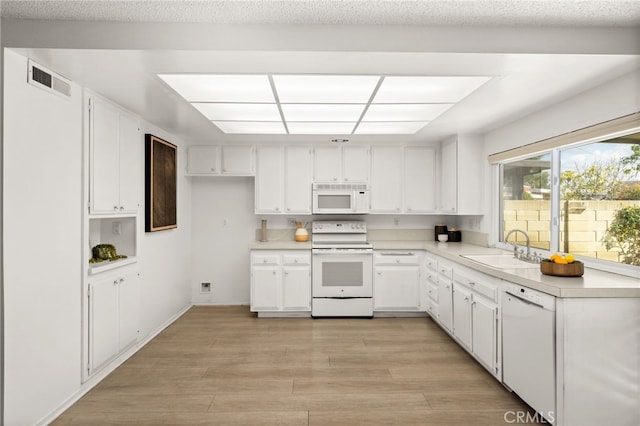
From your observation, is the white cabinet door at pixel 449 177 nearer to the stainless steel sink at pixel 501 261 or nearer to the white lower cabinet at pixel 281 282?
the stainless steel sink at pixel 501 261

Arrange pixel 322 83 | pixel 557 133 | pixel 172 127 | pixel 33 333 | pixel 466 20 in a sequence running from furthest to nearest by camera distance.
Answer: pixel 172 127 → pixel 557 133 → pixel 322 83 → pixel 33 333 → pixel 466 20

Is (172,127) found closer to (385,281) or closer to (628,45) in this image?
(385,281)

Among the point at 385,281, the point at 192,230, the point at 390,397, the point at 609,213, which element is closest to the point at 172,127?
the point at 192,230

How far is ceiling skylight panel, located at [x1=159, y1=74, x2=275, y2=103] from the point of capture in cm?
260

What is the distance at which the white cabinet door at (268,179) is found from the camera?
16.5 ft

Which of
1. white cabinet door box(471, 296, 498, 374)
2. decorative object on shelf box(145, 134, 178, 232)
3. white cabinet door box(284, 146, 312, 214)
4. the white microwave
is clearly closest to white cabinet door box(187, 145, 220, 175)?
decorative object on shelf box(145, 134, 178, 232)

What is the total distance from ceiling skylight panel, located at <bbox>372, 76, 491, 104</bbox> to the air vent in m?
2.19

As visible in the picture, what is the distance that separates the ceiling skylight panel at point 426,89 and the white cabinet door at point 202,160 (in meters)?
2.64

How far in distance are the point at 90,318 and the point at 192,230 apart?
2.57 m

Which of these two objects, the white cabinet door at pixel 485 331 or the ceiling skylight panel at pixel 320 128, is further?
the ceiling skylight panel at pixel 320 128

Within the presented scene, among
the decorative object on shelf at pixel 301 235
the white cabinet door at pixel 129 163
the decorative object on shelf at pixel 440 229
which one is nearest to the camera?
the white cabinet door at pixel 129 163

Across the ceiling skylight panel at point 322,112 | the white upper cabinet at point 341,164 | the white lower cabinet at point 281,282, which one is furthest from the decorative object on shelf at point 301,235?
the ceiling skylight panel at point 322,112

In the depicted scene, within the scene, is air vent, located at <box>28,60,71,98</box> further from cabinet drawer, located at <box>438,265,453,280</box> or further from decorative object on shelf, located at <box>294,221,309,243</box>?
cabinet drawer, located at <box>438,265,453,280</box>

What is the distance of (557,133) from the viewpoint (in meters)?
3.15
